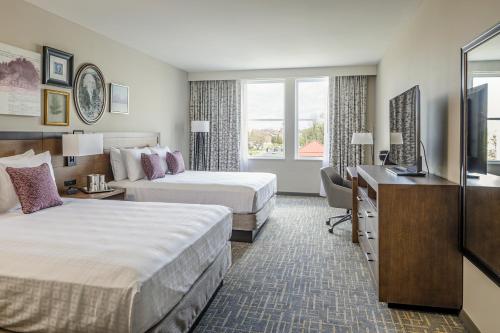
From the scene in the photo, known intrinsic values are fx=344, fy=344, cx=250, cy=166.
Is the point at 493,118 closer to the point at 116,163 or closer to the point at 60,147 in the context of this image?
the point at 60,147

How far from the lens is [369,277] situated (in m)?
3.10

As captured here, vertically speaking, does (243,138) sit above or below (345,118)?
below

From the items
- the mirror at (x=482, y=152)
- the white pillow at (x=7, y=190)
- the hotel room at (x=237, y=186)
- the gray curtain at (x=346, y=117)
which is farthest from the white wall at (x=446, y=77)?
the white pillow at (x=7, y=190)

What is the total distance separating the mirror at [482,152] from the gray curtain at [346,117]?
14.8 feet

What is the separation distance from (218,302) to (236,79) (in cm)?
544

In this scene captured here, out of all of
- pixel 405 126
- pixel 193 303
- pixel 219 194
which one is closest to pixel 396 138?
pixel 405 126

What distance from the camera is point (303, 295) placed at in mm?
2756

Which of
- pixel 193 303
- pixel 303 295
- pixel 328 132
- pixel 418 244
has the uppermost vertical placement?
pixel 328 132

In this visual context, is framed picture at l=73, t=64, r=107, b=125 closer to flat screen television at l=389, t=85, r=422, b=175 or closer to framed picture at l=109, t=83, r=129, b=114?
framed picture at l=109, t=83, r=129, b=114

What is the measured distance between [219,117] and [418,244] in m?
5.51

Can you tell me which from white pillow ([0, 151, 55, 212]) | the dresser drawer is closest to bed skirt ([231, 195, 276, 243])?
the dresser drawer

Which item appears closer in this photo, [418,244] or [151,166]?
[418,244]

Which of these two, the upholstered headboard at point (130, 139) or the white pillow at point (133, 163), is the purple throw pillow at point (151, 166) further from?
the upholstered headboard at point (130, 139)

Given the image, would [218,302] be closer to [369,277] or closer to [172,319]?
[172,319]
